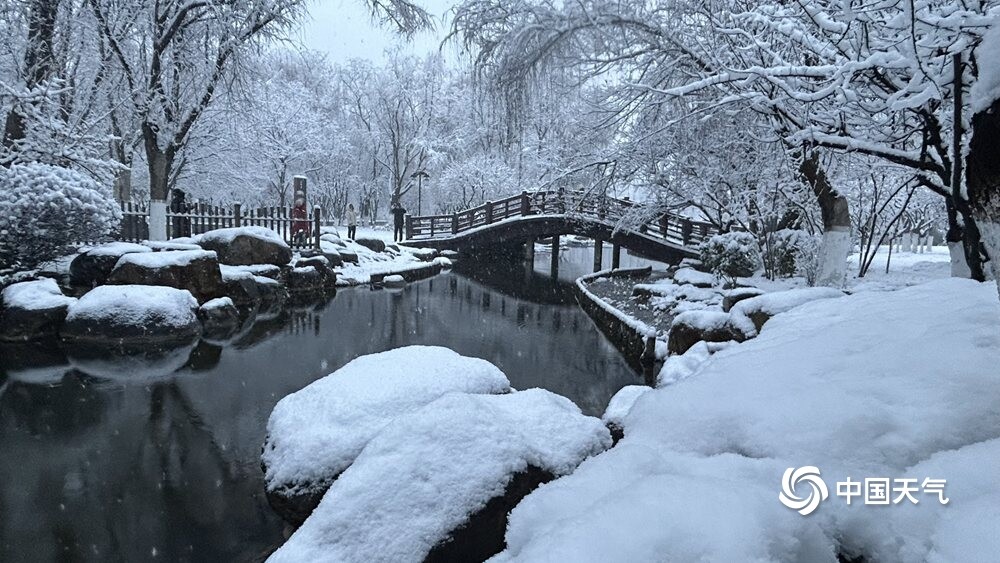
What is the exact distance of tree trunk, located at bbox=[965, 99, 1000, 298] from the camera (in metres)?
1.75

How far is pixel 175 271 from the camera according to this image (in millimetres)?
10164

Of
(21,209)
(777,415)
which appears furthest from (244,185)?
(777,415)

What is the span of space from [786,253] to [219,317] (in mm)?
11677

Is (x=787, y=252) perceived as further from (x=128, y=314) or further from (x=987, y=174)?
(x=128, y=314)

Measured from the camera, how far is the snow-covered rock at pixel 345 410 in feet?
11.1

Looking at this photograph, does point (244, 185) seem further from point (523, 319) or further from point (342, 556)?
point (342, 556)

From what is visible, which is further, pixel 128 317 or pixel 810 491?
pixel 128 317

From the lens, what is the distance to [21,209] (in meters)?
9.23

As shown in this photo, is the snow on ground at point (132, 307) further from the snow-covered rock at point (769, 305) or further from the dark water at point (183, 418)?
the snow-covered rock at point (769, 305)

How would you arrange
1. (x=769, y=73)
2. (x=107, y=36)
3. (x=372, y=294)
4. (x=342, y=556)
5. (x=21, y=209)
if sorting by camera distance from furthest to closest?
(x=372, y=294)
(x=107, y=36)
(x=21, y=209)
(x=769, y=73)
(x=342, y=556)

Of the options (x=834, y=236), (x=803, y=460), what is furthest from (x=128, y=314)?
(x=834, y=236)

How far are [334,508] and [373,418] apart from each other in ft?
3.79
